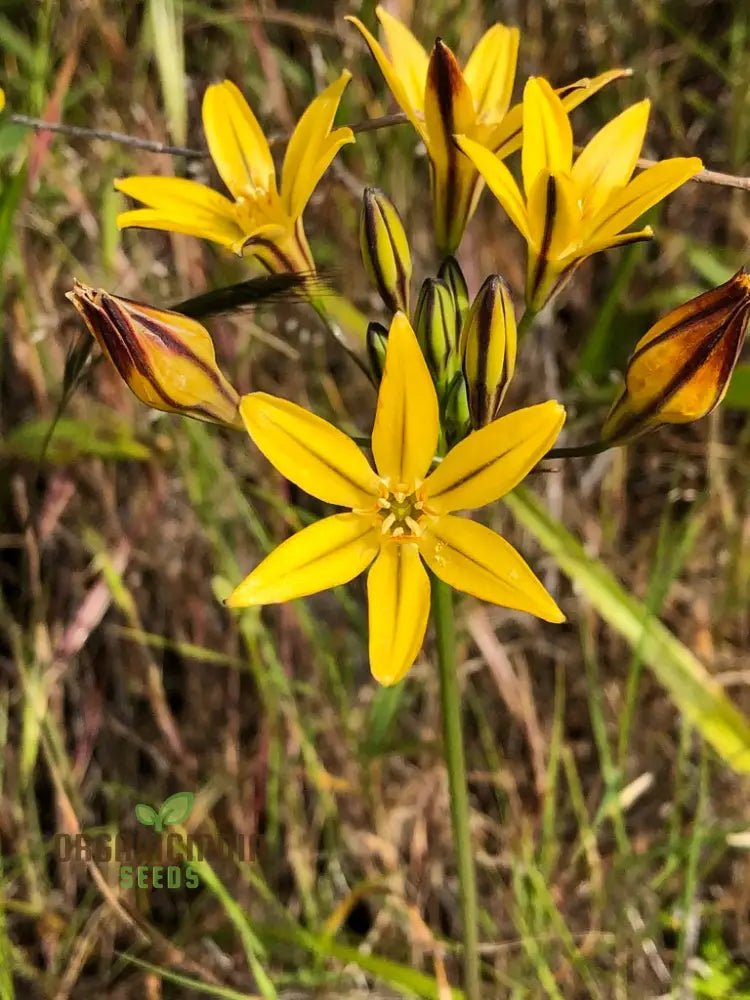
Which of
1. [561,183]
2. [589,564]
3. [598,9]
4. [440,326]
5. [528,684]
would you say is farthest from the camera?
[598,9]

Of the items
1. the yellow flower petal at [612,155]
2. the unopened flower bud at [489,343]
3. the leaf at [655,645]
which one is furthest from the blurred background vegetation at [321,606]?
the unopened flower bud at [489,343]

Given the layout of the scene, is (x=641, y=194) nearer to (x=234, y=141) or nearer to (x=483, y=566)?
(x=483, y=566)

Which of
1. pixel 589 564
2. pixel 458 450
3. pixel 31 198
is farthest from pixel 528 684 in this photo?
pixel 31 198

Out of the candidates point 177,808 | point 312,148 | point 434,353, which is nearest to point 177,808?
point 177,808

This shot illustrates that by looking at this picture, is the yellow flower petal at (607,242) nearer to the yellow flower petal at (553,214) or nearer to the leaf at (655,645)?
the yellow flower petal at (553,214)

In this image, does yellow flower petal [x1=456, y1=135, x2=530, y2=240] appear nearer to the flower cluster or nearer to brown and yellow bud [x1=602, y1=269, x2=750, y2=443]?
the flower cluster

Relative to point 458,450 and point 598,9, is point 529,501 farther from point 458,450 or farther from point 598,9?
point 598,9
